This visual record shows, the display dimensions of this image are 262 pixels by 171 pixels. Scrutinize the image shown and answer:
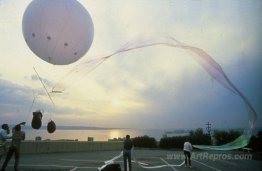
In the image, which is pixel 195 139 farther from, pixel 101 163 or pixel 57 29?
pixel 57 29

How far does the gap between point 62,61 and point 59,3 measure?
1966 mm

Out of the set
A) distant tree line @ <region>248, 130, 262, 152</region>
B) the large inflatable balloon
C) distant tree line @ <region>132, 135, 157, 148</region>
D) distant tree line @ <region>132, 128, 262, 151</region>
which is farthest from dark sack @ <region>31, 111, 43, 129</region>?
distant tree line @ <region>132, 135, 157, 148</region>

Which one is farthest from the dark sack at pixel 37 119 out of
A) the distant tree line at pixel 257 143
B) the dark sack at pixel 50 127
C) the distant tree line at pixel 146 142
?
the distant tree line at pixel 146 142

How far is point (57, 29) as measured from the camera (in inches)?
388

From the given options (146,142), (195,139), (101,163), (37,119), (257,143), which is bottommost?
(101,163)

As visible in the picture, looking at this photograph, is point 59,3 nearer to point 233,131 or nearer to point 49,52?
point 49,52

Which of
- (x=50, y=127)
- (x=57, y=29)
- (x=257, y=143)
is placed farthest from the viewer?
(x=257, y=143)

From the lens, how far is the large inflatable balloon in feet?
32.0

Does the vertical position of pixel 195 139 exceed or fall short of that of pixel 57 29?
it falls short

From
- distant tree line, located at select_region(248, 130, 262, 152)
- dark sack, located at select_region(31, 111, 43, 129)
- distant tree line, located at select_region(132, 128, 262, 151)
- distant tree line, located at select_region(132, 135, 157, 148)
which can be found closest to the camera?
dark sack, located at select_region(31, 111, 43, 129)

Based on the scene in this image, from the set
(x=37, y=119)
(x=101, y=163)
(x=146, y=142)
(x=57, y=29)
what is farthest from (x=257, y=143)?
(x=57, y=29)

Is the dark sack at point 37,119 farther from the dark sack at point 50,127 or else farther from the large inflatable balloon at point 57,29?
the large inflatable balloon at point 57,29

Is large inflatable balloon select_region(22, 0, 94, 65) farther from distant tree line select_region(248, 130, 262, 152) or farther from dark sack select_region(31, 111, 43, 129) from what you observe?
distant tree line select_region(248, 130, 262, 152)

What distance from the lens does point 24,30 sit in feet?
34.0
